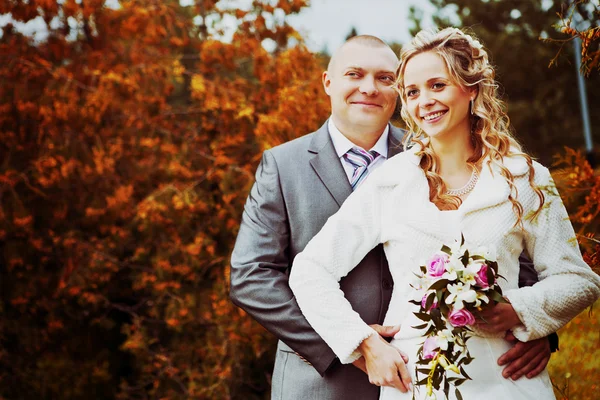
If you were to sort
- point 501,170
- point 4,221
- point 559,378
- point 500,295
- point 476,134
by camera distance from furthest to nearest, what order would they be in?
1. point 4,221
2. point 559,378
3. point 476,134
4. point 501,170
5. point 500,295

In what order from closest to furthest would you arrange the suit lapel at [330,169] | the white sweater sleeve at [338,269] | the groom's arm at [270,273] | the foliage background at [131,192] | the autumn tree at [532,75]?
the white sweater sleeve at [338,269] < the groom's arm at [270,273] < the suit lapel at [330,169] < the foliage background at [131,192] < the autumn tree at [532,75]

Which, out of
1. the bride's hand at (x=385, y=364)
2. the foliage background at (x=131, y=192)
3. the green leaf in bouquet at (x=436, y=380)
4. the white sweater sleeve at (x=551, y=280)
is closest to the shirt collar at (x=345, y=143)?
the white sweater sleeve at (x=551, y=280)

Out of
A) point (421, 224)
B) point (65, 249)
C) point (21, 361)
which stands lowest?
point (21, 361)

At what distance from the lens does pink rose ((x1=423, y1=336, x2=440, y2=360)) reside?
7.97 ft

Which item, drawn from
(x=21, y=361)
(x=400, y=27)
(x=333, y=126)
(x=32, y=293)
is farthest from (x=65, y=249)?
(x=400, y=27)

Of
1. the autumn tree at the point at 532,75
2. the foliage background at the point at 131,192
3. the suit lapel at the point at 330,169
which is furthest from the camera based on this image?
the autumn tree at the point at 532,75

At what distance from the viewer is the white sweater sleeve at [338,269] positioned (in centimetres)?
271

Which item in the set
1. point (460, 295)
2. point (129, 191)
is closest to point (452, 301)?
point (460, 295)

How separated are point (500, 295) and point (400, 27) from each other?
14.0 meters

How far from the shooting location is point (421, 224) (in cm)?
266

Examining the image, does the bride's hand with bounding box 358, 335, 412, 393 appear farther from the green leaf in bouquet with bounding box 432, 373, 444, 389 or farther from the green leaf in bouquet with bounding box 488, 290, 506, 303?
the green leaf in bouquet with bounding box 488, 290, 506, 303

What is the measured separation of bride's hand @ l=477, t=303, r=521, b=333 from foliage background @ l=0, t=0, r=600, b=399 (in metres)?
4.64

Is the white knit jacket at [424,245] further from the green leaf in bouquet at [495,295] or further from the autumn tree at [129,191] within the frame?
the autumn tree at [129,191]

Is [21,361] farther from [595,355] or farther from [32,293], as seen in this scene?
[595,355]
